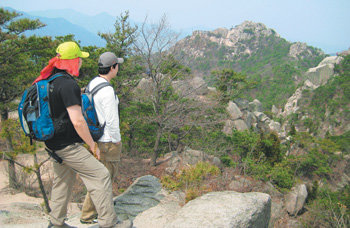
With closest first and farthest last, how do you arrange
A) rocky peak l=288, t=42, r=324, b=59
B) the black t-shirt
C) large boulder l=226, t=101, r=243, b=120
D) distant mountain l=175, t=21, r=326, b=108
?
the black t-shirt
large boulder l=226, t=101, r=243, b=120
distant mountain l=175, t=21, r=326, b=108
rocky peak l=288, t=42, r=324, b=59

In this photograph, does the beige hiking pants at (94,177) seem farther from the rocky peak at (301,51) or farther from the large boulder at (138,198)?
the rocky peak at (301,51)

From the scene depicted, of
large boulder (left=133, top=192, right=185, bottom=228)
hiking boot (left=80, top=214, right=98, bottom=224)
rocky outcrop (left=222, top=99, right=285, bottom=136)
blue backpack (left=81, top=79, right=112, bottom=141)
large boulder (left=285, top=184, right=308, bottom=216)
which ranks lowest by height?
large boulder (left=285, top=184, right=308, bottom=216)

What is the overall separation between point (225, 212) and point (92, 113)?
1.86 metres

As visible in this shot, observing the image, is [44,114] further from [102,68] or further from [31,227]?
[31,227]

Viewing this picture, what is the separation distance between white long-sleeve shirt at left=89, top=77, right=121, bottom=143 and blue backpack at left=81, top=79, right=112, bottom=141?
3 cm

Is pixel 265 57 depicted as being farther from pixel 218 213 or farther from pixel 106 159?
pixel 106 159

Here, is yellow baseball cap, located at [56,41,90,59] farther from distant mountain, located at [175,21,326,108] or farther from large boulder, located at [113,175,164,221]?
distant mountain, located at [175,21,326,108]

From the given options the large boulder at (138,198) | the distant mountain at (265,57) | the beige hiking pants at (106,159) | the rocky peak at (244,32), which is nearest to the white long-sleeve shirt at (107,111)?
the beige hiking pants at (106,159)

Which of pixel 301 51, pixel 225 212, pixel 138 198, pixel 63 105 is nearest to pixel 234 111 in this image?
pixel 138 198

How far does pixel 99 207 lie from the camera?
2162 millimetres

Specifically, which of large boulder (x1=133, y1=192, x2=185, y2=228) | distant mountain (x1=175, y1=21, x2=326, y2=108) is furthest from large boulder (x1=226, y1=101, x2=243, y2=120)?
distant mountain (x1=175, y1=21, x2=326, y2=108)

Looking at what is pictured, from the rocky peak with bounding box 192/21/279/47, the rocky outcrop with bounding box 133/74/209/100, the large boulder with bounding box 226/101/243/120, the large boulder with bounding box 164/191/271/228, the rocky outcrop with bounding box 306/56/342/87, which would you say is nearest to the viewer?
the large boulder with bounding box 164/191/271/228

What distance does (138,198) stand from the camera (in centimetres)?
412

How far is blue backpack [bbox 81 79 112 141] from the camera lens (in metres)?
2.40
